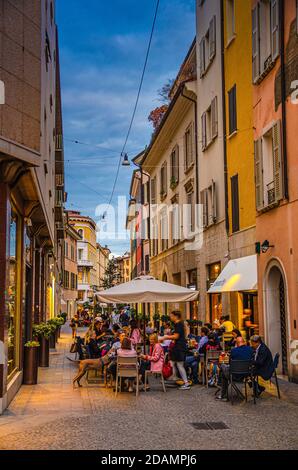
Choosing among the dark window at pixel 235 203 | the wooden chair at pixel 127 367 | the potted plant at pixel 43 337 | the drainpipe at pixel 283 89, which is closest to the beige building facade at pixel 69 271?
the potted plant at pixel 43 337

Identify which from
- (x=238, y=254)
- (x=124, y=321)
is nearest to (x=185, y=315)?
(x=124, y=321)

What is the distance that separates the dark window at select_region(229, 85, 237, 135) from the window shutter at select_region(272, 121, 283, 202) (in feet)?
17.2

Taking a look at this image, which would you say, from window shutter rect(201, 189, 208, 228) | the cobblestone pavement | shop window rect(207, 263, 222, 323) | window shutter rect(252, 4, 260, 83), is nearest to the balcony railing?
window shutter rect(252, 4, 260, 83)

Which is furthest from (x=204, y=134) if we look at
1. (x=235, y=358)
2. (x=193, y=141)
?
(x=235, y=358)

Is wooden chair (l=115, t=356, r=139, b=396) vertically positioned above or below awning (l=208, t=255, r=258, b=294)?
below

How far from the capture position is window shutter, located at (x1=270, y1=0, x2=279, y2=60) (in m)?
15.2

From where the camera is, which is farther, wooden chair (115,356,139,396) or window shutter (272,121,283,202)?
window shutter (272,121,283,202)

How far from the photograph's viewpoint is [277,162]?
15.2 metres

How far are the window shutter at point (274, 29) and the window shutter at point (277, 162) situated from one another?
6.26 ft

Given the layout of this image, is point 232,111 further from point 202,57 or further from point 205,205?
point 202,57

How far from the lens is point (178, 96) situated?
2684cm

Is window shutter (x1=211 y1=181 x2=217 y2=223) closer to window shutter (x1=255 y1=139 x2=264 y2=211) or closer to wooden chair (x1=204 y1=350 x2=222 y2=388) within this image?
window shutter (x1=255 y1=139 x2=264 y2=211)

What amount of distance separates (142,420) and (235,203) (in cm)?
1168

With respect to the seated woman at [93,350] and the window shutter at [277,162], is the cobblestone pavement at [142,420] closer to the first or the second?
the seated woman at [93,350]
